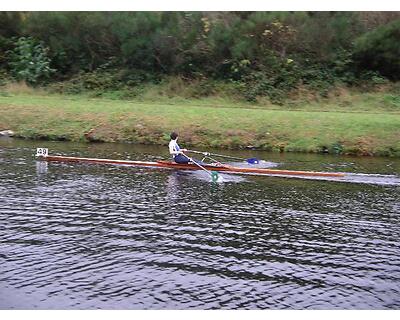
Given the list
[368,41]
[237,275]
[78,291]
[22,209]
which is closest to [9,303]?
[78,291]

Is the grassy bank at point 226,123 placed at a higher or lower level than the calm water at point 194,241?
higher

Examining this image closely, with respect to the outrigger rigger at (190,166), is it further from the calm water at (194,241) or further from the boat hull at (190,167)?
the calm water at (194,241)

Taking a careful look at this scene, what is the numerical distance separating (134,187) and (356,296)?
38.6 ft

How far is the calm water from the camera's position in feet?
37.3

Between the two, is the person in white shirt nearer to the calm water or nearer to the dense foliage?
the calm water

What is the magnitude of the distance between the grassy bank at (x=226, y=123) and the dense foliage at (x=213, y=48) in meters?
4.97

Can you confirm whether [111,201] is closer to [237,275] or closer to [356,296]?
[237,275]

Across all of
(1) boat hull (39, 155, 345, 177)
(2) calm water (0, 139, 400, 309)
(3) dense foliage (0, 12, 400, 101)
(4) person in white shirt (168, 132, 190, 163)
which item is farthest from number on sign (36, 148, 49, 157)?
(3) dense foliage (0, 12, 400, 101)

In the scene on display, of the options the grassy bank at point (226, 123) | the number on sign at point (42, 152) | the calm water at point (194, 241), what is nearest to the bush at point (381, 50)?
the grassy bank at point (226, 123)

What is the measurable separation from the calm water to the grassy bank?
26.9ft

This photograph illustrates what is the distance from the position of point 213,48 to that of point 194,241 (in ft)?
117

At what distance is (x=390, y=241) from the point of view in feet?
49.9

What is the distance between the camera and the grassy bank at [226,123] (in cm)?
3200

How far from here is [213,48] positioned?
1903 inches
